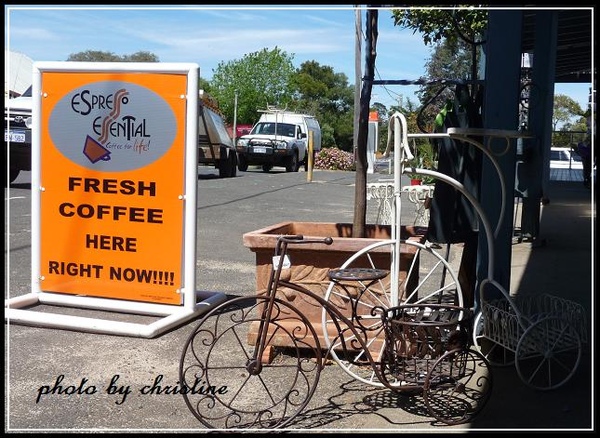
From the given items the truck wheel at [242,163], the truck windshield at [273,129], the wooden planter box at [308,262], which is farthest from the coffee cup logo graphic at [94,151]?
the truck windshield at [273,129]

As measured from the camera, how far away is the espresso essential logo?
5.91m

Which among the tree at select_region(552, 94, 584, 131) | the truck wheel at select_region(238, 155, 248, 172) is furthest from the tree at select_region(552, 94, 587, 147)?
the truck wheel at select_region(238, 155, 248, 172)

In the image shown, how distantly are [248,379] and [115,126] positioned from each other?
2.53 meters

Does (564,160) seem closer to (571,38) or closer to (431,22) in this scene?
(571,38)

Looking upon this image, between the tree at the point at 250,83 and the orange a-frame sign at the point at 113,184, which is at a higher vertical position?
the tree at the point at 250,83

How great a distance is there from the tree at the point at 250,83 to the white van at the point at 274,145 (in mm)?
6759

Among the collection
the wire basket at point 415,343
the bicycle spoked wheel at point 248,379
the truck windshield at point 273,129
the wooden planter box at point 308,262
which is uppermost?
the truck windshield at point 273,129

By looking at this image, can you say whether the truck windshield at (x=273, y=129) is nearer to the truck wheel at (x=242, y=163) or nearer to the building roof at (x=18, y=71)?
the truck wheel at (x=242, y=163)

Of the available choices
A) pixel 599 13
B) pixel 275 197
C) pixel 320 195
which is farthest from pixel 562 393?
pixel 320 195

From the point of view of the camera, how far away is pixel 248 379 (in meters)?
4.38

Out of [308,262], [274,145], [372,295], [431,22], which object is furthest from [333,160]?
[372,295]

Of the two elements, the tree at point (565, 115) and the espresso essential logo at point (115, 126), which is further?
the tree at point (565, 115)

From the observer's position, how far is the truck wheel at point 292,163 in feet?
90.9

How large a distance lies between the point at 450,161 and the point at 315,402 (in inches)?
77.7
